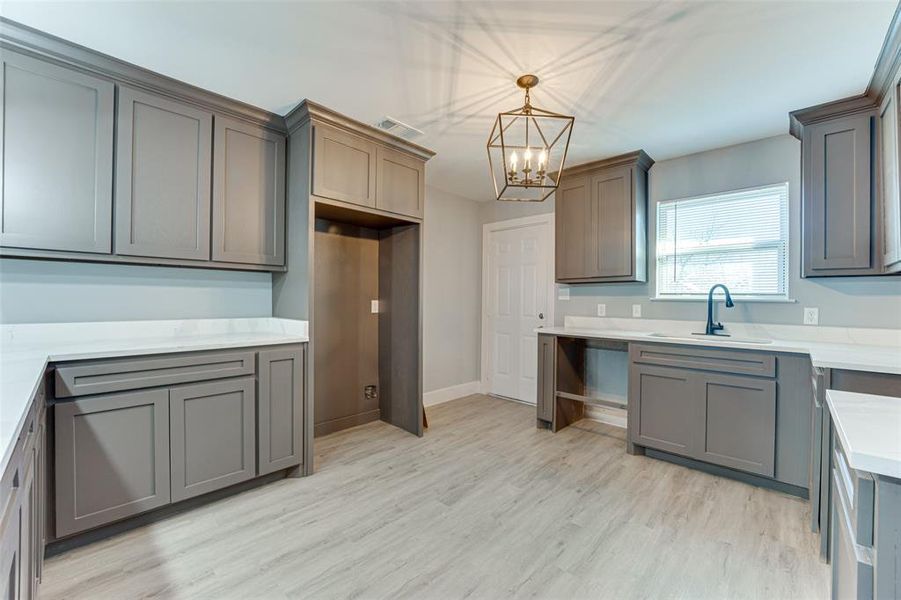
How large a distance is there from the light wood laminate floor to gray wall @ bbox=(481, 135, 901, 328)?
129cm

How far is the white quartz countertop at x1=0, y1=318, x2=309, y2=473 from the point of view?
1.33m

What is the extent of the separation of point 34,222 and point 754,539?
13.0 ft

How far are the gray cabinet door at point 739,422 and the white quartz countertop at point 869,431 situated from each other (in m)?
1.55

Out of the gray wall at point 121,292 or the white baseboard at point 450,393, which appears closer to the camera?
the gray wall at point 121,292

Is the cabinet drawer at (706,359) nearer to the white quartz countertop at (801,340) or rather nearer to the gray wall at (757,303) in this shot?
the white quartz countertop at (801,340)

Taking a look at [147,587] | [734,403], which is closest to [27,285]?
[147,587]

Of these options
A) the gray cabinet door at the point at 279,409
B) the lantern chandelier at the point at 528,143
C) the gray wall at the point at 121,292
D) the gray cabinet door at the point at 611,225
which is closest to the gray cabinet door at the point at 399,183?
the lantern chandelier at the point at 528,143

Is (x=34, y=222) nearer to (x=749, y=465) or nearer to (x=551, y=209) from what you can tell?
(x=551, y=209)

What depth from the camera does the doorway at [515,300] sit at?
4.43m

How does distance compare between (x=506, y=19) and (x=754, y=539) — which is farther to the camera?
(x=754, y=539)

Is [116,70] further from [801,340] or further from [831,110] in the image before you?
[801,340]

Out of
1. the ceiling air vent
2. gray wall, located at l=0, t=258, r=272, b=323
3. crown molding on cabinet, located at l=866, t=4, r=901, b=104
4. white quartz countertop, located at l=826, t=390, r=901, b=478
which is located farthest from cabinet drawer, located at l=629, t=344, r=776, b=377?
gray wall, located at l=0, t=258, r=272, b=323

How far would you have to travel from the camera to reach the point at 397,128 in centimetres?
296

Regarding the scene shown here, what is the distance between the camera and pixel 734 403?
2.63m
